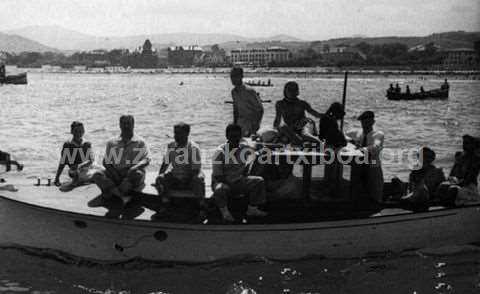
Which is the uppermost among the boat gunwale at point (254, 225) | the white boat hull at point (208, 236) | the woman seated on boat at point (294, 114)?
the woman seated on boat at point (294, 114)

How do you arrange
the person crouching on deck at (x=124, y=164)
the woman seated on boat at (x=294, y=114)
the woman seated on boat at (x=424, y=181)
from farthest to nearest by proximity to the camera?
the woman seated on boat at (x=294, y=114) → the woman seated on boat at (x=424, y=181) → the person crouching on deck at (x=124, y=164)

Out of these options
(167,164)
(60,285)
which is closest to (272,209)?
(167,164)

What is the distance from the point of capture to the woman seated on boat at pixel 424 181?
8203 millimetres

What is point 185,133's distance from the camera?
7.52m

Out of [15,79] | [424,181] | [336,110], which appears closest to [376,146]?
[336,110]

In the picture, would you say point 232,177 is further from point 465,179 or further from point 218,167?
point 465,179

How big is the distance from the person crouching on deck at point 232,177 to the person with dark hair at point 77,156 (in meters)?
2.44

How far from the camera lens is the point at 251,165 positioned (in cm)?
784

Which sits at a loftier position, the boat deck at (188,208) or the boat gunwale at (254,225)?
the boat deck at (188,208)

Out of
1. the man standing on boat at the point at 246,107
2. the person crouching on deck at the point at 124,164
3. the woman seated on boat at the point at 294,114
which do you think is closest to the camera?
the person crouching on deck at the point at 124,164

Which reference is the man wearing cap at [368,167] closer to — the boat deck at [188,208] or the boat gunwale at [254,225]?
the boat deck at [188,208]

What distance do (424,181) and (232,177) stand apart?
3186 mm

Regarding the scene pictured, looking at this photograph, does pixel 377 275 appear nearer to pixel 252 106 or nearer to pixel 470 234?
pixel 470 234

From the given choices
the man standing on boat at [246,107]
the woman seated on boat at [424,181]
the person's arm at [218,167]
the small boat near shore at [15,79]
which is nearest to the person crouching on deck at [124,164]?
the person's arm at [218,167]
